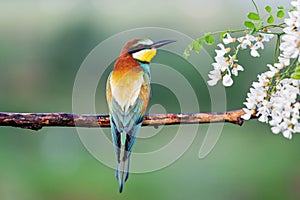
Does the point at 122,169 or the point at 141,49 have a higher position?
the point at 141,49

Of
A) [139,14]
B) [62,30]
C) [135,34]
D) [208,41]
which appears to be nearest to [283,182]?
[135,34]

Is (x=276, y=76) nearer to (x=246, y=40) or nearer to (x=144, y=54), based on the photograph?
(x=246, y=40)

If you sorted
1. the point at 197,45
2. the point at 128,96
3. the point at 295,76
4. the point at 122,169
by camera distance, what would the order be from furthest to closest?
the point at 128,96, the point at 122,169, the point at 197,45, the point at 295,76

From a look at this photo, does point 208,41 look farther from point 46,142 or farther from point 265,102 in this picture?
point 46,142

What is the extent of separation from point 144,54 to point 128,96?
0.09 m

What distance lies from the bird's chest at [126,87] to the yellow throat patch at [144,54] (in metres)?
0.03

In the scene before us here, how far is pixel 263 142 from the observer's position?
18.9ft

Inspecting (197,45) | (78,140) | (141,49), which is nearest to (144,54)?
(141,49)

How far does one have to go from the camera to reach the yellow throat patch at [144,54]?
1148mm

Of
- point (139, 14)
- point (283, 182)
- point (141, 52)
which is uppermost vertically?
point (139, 14)

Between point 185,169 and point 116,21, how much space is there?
1827 mm

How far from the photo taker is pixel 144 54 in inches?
45.7

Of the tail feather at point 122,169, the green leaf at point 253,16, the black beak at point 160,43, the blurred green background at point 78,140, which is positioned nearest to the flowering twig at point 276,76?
the green leaf at point 253,16

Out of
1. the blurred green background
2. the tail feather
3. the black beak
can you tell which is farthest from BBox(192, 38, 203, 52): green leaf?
the blurred green background
